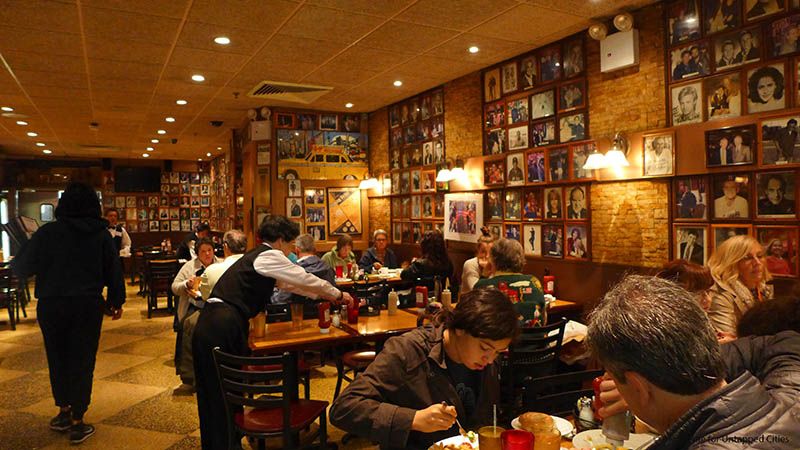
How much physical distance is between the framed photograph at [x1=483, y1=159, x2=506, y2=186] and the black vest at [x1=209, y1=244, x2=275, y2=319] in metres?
3.61

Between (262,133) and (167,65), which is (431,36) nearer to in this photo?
(167,65)

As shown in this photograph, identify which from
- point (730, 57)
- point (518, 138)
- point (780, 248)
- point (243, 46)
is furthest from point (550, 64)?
point (243, 46)

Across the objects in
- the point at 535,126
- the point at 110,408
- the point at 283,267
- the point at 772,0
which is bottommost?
the point at 110,408

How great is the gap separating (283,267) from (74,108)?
720cm

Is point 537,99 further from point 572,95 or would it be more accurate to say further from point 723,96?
point 723,96

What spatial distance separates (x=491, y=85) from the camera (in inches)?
259

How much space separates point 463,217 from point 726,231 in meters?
3.38

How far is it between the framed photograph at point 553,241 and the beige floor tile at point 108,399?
13.9 ft

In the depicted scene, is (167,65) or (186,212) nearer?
(167,65)

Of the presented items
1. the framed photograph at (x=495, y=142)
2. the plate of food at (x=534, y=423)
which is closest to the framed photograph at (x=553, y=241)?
the framed photograph at (x=495, y=142)

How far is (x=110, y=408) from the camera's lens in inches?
186

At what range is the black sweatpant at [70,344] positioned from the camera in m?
3.95

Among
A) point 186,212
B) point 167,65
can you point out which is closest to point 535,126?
point 167,65

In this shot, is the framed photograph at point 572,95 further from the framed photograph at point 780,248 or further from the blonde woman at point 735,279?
the blonde woman at point 735,279
